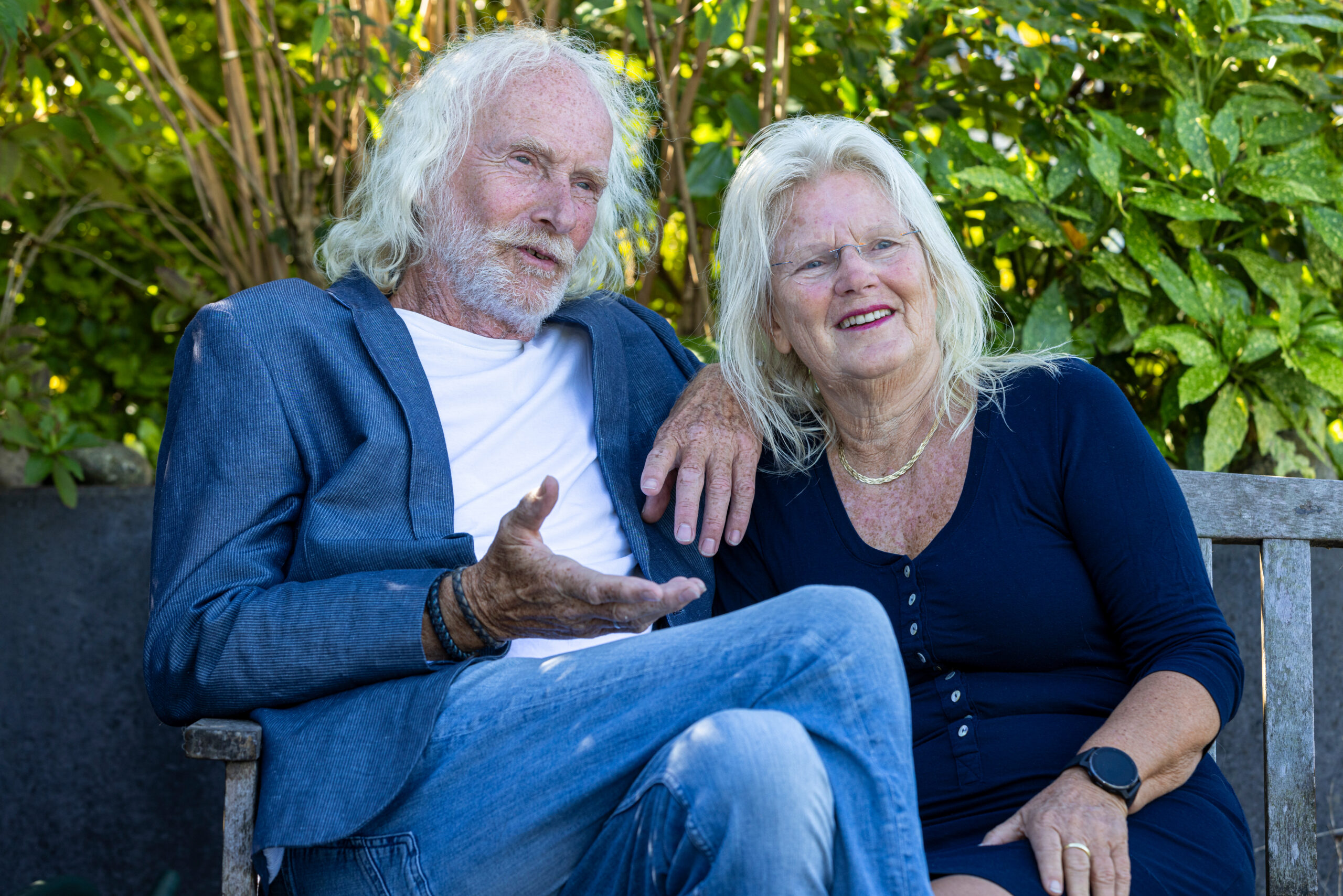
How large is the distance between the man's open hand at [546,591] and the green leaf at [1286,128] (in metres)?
2.10

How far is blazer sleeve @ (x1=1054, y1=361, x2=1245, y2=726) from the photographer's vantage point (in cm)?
171

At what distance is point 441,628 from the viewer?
1.54 metres

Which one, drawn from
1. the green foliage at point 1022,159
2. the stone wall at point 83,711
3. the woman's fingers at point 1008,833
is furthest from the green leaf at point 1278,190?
the stone wall at point 83,711

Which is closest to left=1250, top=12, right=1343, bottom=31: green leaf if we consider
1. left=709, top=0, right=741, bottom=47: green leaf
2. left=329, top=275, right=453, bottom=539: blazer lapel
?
left=709, top=0, right=741, bottom=47: green leaf

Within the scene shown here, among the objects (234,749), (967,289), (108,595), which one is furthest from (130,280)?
(967,289)

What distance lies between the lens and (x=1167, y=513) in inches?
69.8

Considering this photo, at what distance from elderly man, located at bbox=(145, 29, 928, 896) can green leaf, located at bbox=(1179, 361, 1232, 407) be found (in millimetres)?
1130

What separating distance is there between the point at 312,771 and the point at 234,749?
0.11 meters

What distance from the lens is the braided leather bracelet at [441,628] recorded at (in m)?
1.54

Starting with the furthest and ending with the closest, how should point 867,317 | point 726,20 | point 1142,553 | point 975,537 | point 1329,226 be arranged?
point 1329,226
point 726,20
point 867,317
point 975,537
point 1142,553

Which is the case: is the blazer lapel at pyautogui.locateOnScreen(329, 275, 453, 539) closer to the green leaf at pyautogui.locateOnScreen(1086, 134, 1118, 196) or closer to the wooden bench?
the wooden bench

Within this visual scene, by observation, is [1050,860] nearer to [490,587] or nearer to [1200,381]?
[490,587]

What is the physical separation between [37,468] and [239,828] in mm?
1586

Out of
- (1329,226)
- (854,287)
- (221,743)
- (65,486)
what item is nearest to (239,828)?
(221,743)
